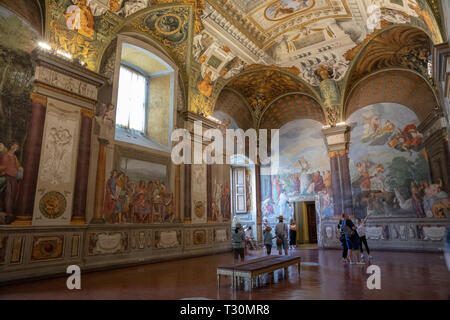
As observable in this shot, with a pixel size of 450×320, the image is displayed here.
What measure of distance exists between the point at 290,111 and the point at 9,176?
588 inches

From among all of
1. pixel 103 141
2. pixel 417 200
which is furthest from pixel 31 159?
pixel 417 200

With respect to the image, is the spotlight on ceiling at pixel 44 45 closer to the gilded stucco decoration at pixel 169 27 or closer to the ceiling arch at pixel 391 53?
the gilded stucco decoration at pixel 169 27

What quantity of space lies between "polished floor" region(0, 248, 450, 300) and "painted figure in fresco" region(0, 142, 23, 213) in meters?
1.94

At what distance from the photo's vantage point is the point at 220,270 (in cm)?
571

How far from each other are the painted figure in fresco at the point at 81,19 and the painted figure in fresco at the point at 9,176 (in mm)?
3975

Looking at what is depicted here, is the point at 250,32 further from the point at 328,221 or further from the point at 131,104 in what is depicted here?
the point at 328,221

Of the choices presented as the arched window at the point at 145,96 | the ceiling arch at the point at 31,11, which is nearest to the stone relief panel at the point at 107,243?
the arched window at the point at 145,96

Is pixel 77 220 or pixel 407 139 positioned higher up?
pixel 407 139

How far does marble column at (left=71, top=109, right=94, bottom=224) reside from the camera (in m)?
8.18

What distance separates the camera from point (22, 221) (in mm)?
7039

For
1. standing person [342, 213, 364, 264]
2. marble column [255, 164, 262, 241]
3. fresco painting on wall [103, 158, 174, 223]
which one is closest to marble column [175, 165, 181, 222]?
fresco painting on wall [103, 158, 174, 223]

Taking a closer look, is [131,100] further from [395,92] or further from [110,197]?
[395,92]
